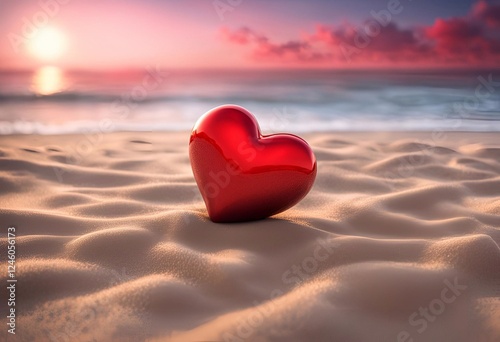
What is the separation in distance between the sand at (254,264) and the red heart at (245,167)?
0.08 metres

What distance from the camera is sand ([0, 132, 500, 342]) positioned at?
128 cm

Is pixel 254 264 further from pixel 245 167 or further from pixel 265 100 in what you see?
pixel 265 100

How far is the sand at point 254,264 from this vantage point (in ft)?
4.20

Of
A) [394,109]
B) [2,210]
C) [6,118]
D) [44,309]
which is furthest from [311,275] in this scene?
[394,109]

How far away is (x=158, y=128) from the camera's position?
5.34 m

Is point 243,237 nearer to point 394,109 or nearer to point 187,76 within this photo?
point 394,109

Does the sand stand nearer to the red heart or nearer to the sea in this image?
the red heart

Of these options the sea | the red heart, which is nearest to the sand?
the red heart

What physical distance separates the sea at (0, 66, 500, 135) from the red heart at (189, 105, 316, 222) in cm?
332

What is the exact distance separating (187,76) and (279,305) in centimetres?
990

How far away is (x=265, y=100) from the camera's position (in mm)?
8523

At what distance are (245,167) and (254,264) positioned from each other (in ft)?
1.29

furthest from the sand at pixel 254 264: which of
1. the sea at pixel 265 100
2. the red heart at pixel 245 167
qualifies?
the sea at pixel 265 100

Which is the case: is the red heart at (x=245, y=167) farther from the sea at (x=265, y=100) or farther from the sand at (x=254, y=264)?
the sea at (x=265, y=100)
